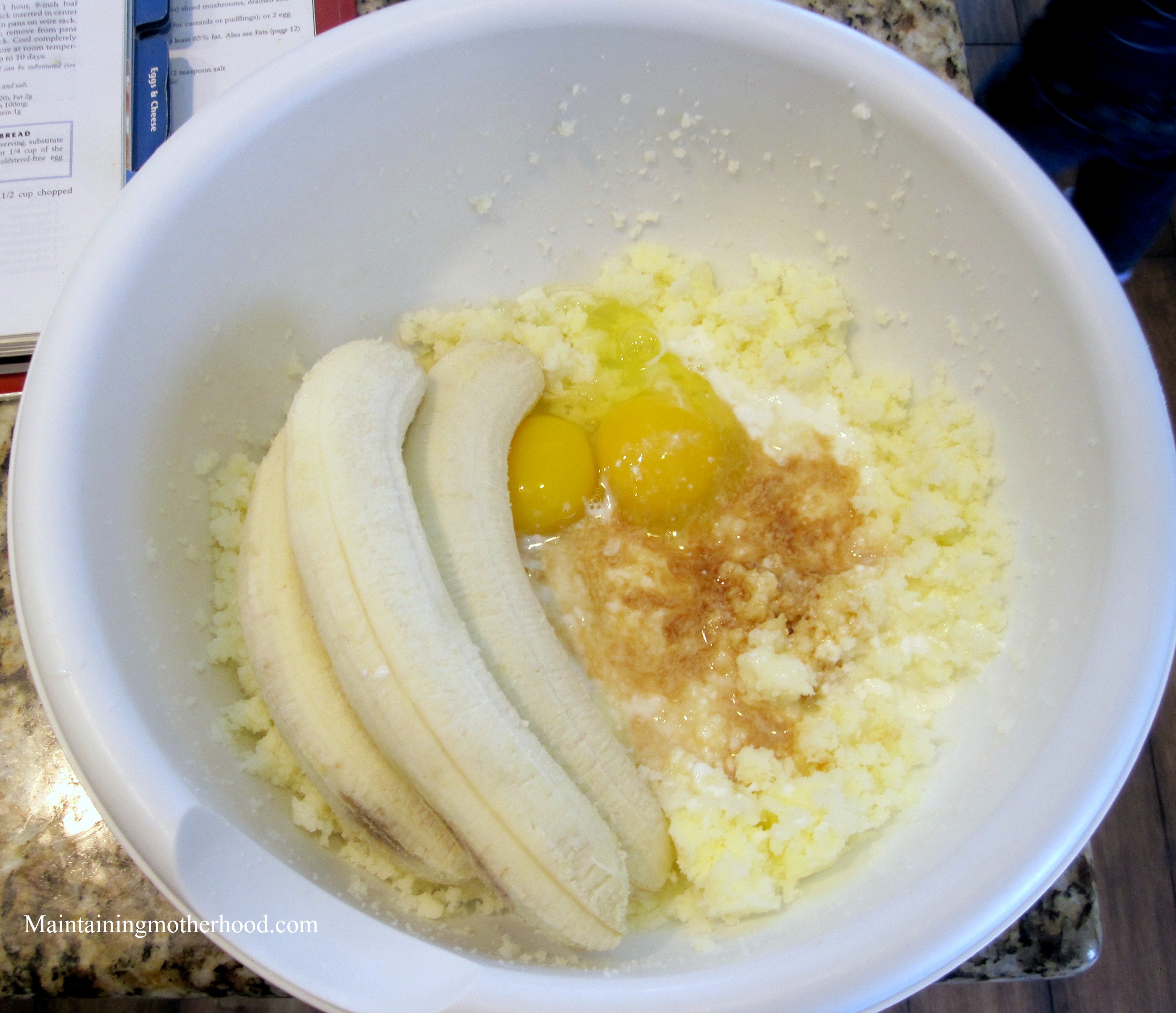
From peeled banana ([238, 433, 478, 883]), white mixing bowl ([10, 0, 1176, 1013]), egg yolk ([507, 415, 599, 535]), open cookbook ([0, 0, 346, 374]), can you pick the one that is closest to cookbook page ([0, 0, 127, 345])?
open cookbook ([0, 0, 346, 374])

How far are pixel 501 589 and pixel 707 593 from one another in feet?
0.81

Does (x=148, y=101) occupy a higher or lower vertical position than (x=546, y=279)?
higher

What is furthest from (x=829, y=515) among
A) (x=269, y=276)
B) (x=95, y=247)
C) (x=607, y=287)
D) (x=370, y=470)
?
(x=95, y=247)

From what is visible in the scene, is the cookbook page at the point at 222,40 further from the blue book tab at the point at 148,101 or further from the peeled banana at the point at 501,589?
the peeled banana at the point at 501,589

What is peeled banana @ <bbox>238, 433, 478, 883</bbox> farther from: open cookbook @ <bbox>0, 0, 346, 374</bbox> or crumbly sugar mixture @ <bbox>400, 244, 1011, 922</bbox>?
open cookbook @ <bbox>0, 0, 346, 374</bbox>

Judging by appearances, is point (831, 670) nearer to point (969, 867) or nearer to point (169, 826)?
point (969, 867)

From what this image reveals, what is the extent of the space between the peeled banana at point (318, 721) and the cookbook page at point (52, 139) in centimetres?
39

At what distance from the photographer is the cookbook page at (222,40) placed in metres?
0.92

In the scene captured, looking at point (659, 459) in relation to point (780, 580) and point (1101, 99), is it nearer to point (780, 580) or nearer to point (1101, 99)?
point (780, 580)

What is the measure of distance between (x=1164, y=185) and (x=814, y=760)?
0.89 metres

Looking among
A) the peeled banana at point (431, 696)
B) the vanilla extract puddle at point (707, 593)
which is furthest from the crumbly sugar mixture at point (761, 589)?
the peeled banana at point (431, 696)

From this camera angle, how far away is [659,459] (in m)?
0.87

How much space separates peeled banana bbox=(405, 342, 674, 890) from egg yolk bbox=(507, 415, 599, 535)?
38 millimetres

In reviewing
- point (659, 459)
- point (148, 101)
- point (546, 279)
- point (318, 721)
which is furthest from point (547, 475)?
point (148, 101)
